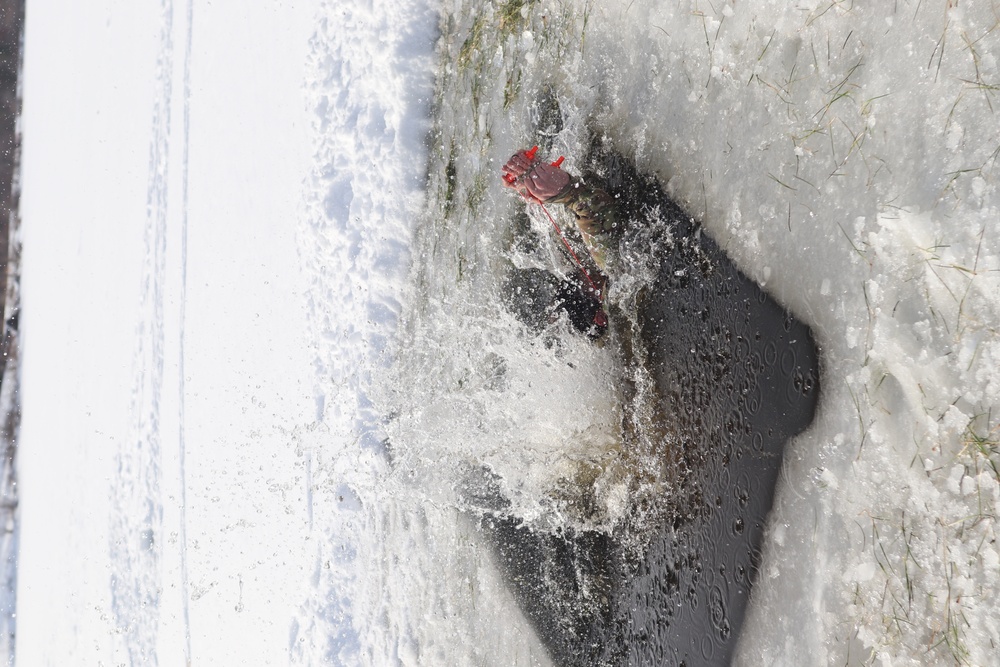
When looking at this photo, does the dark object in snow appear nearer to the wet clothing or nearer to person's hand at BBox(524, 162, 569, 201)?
the wet clothing

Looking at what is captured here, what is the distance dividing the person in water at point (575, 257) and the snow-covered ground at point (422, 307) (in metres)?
0.19

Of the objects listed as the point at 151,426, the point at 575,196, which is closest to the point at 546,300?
the point at 575,196

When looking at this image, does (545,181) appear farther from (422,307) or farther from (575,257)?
A: (422,307)

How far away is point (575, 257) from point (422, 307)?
1093 mm

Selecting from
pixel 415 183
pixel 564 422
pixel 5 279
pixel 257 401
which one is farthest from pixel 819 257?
pixel 5 279

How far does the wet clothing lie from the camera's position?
3.42 metres

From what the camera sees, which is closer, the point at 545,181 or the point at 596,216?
the point at 545,181

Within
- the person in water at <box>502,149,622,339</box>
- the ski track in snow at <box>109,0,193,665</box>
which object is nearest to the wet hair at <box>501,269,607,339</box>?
the person in water at <box>502,149,622,339</box>

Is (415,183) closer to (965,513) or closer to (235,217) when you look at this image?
(235,217)

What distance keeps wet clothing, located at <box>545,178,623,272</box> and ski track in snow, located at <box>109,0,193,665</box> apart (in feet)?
11.1

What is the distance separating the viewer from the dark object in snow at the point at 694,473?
304cm

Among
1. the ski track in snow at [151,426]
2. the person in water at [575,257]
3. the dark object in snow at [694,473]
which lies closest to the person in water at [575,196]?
the person in water at [575,257]

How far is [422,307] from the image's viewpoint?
4.22 m

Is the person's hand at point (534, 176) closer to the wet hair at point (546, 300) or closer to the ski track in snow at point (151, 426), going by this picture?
the wet hair at point (546, 300)
